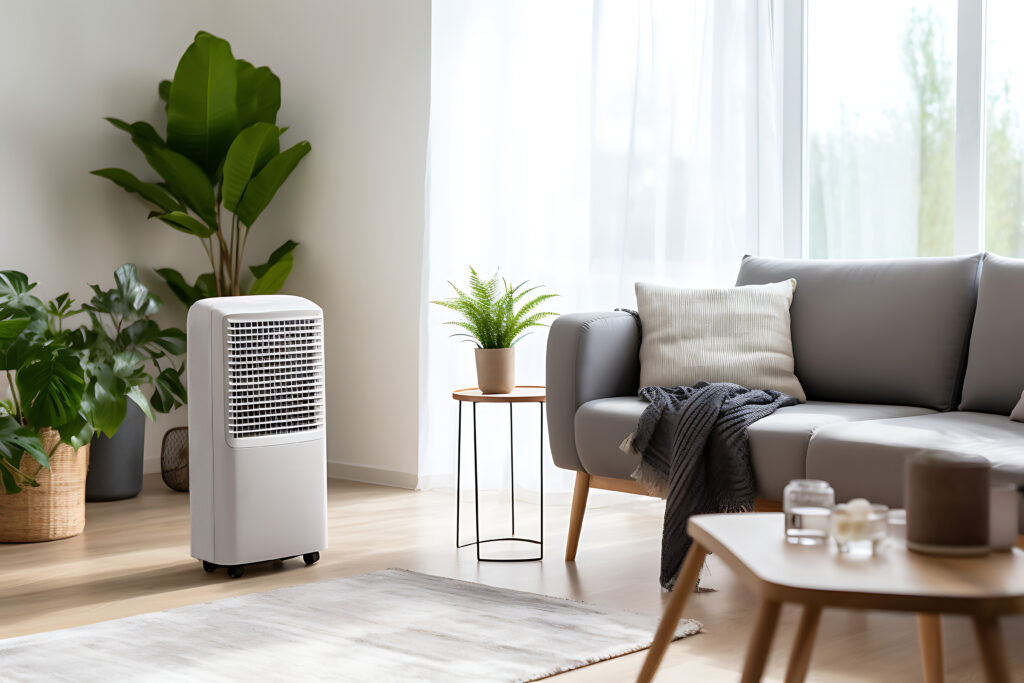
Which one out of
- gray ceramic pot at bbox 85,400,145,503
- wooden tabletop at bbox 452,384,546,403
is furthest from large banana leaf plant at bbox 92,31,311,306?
wooden tabletop at bbox 452,384,546,403

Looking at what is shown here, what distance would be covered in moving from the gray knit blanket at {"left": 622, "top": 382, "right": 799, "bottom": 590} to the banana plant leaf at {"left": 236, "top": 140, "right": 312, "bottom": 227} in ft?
7.47

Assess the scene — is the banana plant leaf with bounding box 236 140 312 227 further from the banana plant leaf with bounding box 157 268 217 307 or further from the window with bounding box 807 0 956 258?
the window with bounding box 807 0 956 258

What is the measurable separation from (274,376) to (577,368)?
80 cm

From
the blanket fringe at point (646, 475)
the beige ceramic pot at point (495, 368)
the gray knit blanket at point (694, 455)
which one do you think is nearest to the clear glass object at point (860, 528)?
the gray knit blanket at point (694, 455)

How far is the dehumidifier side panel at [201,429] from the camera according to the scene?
2932 millimetres

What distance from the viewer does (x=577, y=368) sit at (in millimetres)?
3006

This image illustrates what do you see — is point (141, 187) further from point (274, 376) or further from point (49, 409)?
point (274, 376)

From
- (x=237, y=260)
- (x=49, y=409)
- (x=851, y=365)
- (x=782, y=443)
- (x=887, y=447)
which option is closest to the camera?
(x=887, y=447)

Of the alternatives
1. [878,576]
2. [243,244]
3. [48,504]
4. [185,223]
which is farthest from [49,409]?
[878,576]

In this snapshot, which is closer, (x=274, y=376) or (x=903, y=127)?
(x=274, y=376)

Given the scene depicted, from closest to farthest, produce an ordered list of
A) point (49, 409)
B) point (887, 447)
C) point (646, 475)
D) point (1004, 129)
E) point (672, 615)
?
point (672, 615) → point (887, 447) → point (646, 475) → point (49, 409) → point (1004, 129)

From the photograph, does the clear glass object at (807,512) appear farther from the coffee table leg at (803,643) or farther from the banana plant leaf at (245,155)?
the banana plant leaf at (245,155)

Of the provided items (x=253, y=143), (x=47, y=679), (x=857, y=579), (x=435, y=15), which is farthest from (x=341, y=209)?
(x=857, y=579)

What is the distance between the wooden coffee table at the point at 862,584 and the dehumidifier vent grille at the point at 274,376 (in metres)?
1.67
